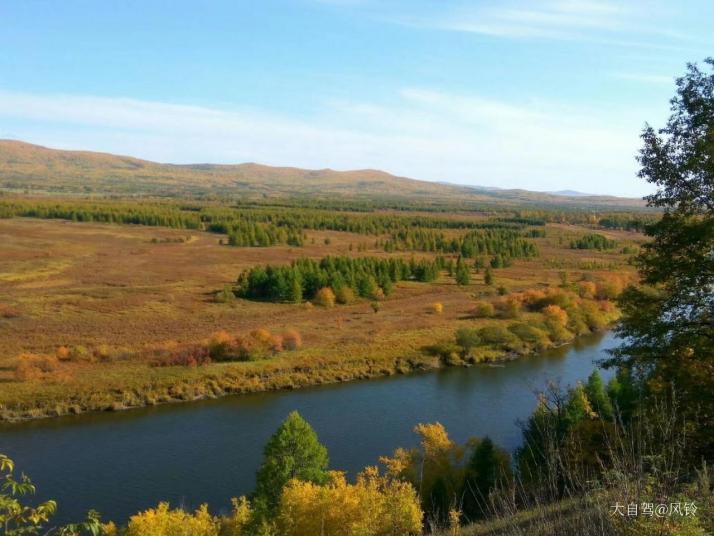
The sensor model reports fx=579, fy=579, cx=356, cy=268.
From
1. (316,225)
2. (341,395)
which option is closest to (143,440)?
(341,395)

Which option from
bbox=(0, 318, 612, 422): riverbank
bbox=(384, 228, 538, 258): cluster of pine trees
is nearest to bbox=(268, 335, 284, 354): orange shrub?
bbox=(0, 318, 612, 422): riverbank

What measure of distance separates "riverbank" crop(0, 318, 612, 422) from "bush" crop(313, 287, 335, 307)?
45.0 ft

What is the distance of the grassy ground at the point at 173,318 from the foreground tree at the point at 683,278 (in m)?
32.5

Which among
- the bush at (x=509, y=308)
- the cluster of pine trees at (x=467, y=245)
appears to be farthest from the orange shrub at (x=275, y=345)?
the cluster of pine trees at (x=467, y=245)

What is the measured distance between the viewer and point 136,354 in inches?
1700

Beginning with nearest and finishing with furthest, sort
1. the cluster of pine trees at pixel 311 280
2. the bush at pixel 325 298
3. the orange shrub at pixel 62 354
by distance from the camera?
the orange shrub at pixel 62 354, the bush at pixel 325 298, the cluster of pine trees at pixel 311 280

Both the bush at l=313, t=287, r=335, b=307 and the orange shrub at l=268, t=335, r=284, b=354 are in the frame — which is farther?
the bush at l=313, t=287, r=335, b=307

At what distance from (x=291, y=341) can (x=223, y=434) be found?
1595 cm

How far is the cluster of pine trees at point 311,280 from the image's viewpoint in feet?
211

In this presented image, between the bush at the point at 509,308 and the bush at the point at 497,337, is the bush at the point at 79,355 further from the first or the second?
the bush at the point at 509,308

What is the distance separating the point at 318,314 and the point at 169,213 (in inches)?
3751

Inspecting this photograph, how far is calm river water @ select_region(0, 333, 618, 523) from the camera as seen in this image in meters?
25.0

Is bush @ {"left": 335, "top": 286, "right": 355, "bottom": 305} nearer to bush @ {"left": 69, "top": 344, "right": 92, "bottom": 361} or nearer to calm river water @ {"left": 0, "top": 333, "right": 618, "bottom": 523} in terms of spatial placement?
calm river water @ {"left": 0, "top": 333, "right": 618, "bottom": 523}

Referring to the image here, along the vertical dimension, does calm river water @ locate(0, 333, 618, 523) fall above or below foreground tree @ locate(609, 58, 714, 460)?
below
